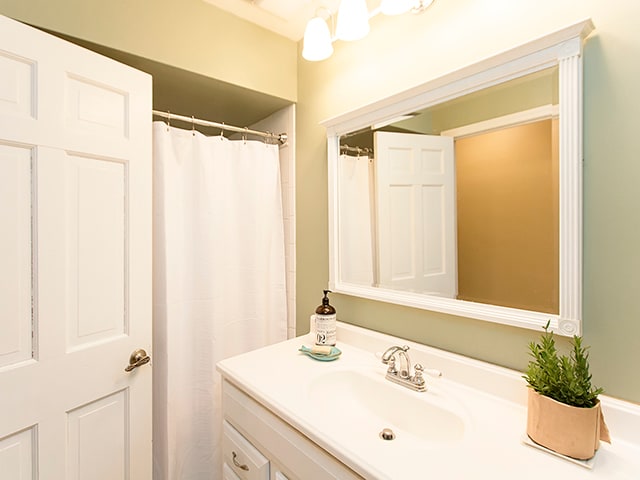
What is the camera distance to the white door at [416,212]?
1076 mm

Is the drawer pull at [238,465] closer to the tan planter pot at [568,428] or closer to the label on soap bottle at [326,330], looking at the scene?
the label on soap bottle at [326,330]

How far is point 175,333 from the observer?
141 cm

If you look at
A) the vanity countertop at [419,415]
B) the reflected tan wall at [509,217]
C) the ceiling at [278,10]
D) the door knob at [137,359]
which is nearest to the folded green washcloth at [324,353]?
the vanity countertop at [419,415]

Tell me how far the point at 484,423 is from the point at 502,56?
98 cm

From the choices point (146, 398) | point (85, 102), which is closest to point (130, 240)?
point (85, 102)

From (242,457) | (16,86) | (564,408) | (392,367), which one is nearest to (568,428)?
(564,408)

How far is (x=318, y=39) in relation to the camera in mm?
1254

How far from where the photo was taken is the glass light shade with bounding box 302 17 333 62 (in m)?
1.25

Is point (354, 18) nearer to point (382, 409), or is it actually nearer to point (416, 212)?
point (416, 212)

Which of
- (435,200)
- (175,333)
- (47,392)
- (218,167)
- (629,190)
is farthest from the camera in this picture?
(218,167)

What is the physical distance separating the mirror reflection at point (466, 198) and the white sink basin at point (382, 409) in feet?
1.11

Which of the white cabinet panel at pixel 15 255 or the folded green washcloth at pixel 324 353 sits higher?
the white cabinet panel at pixel 15 255

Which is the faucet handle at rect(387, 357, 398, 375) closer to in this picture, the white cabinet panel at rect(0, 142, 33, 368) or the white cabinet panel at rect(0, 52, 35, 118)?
the white cabinet panel at rect(0, 142, 33, 368)

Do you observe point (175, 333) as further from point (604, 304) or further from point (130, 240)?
point (604, 304)
